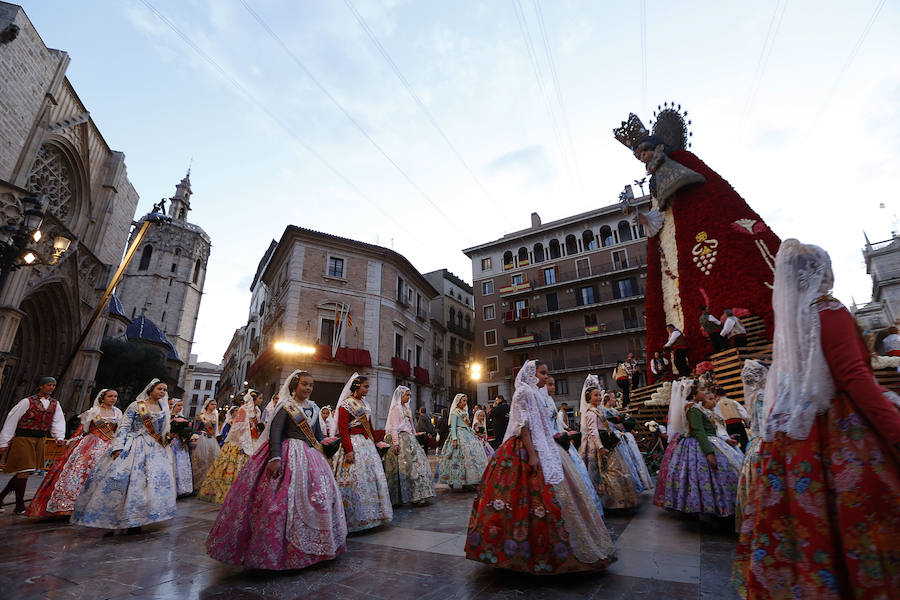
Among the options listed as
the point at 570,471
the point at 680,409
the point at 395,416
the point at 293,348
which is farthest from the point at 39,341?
the point at 680,409

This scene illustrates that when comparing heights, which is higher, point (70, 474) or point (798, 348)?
point (798, 348)

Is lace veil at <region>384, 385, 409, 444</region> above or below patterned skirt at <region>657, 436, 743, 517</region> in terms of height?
above

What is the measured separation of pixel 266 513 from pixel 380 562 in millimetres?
1126

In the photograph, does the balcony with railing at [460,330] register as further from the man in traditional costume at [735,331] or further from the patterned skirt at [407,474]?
the patterned skirt at [407,474]

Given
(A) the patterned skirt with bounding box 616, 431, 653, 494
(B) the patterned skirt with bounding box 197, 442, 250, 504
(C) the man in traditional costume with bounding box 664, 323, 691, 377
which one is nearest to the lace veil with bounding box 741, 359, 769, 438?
(A) the patterned skirt with bounding box 616, 431, 653, 494

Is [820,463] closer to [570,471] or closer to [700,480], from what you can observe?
[570,471]

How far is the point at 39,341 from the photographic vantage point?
49.8 ft

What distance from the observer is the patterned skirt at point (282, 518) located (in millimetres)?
3488

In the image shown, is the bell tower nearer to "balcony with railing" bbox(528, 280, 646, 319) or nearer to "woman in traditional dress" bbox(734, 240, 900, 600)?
"balcony with railing" bbox(528, 280, 646, 319)

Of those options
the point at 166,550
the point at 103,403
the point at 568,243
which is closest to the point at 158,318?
the point at 568,243

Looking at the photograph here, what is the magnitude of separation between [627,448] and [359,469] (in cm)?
418

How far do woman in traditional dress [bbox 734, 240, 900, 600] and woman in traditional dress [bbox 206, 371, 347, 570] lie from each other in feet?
10.6

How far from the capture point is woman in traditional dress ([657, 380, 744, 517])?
4363mm

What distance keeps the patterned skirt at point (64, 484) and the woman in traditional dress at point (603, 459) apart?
678 centimetres
